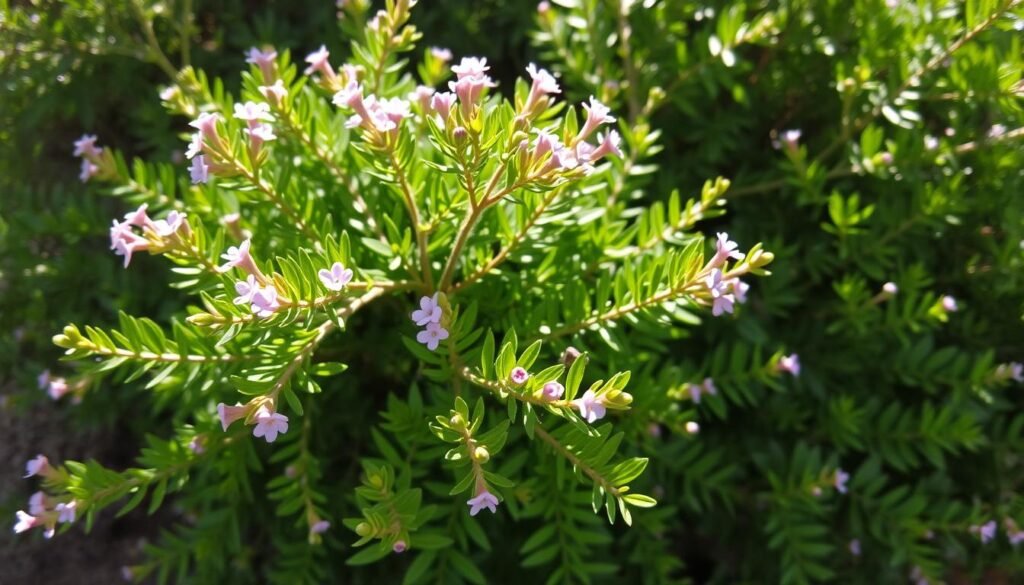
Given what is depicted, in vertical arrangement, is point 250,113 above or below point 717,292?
above

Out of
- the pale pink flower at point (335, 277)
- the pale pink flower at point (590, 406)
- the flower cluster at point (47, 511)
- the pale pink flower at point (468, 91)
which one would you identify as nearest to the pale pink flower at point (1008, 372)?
the pale pink flower at point (590, 406)

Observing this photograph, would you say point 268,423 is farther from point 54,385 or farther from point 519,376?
point 54,385

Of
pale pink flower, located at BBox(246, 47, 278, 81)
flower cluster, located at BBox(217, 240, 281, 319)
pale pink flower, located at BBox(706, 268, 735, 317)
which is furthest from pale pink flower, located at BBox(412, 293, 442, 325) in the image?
pale pink flower, located at BBox(246, 47, 278, 81)

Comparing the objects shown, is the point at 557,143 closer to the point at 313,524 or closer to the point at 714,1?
the point at 313,524

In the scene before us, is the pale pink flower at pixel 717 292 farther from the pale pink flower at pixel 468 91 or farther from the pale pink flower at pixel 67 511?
the pale pink flower at pixel 67 511

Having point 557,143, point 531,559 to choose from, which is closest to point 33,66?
point 557,143

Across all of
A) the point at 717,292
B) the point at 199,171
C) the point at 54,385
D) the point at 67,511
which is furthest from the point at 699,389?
the point at 54,385
